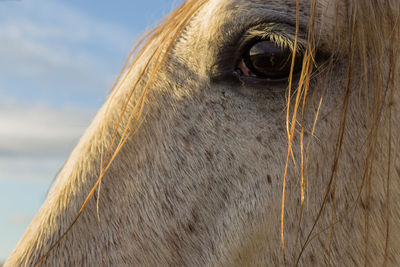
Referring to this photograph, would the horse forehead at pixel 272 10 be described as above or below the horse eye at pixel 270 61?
above

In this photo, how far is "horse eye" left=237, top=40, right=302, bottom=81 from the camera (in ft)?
3.98

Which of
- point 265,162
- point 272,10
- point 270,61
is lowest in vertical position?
point 265,162

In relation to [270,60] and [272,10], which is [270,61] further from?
[272,10]

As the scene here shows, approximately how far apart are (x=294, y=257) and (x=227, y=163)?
0.99 ft

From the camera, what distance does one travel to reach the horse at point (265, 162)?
117 cm

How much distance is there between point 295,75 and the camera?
1.22 meters

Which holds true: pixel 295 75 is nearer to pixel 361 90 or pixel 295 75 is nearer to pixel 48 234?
pixel 361 90

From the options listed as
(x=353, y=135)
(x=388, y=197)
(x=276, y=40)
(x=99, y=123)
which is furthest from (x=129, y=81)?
(x=388, y=197)

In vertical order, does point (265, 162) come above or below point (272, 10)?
below

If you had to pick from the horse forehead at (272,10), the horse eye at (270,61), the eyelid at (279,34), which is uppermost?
the horse forehead at (272,10)

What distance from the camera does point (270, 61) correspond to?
1.22 m

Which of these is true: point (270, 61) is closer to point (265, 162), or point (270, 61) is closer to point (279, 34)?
point (279, 34)

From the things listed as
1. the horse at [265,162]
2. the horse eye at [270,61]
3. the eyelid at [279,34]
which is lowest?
the horse at [265,162]

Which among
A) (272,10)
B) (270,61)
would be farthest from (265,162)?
(272,10)
